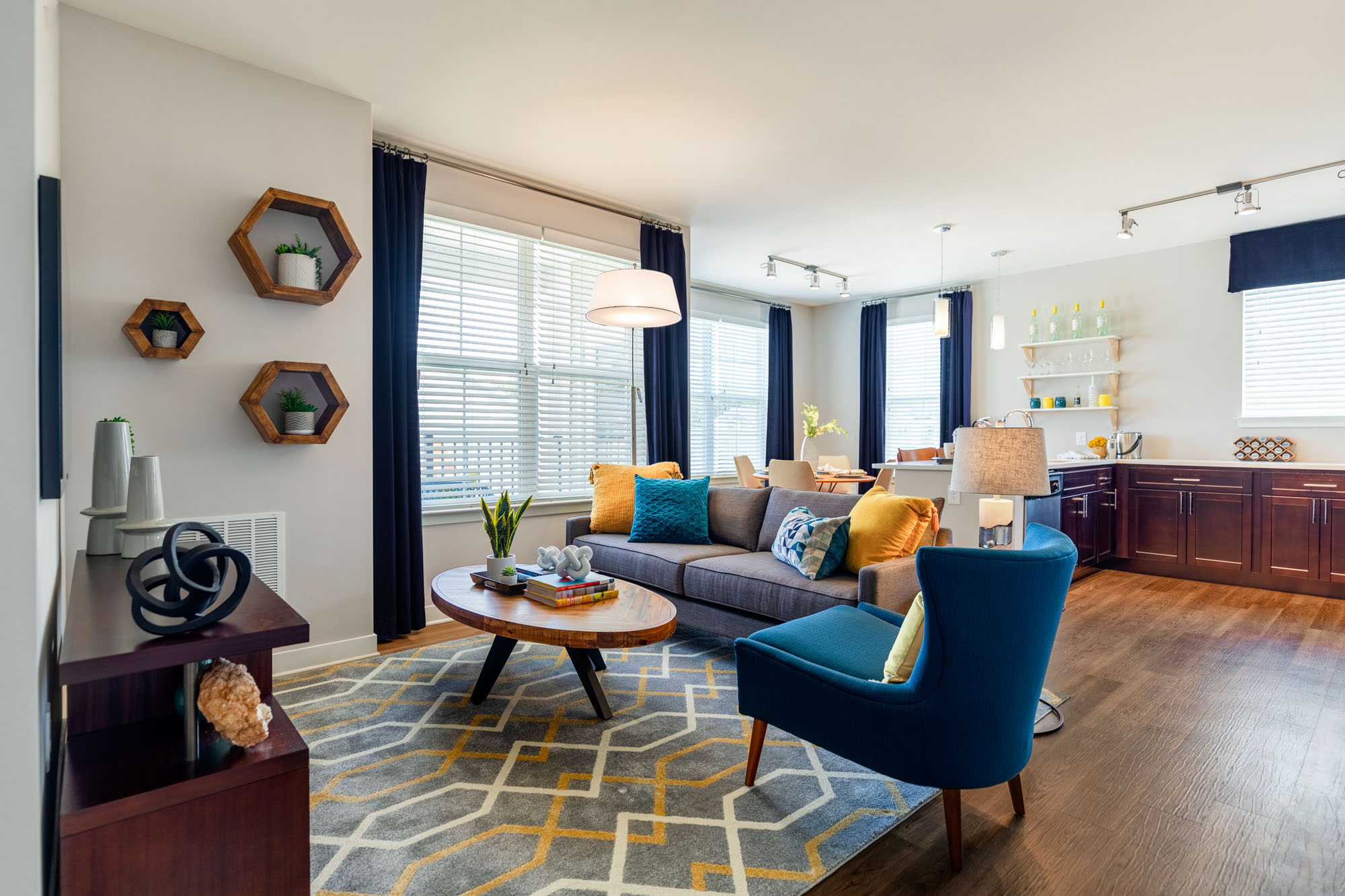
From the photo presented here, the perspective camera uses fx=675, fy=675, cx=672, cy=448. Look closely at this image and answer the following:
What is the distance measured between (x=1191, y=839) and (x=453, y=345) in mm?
3976

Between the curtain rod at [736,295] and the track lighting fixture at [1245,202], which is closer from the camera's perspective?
the track lighting fixture at [1245,202]

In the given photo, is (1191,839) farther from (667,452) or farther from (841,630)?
(667,452)

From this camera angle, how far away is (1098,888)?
1.68m

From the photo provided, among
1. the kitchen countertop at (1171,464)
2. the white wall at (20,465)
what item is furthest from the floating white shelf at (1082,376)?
the white wall at (20,465)

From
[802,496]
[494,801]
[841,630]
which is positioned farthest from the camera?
[802,496]

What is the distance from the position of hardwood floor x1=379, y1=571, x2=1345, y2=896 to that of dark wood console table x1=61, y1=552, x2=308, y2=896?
4.02 ft

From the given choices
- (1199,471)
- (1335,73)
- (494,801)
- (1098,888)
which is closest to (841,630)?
(1098,888)

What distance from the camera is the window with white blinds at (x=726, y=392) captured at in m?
7.18

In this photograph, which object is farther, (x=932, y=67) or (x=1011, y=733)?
(x=932, y=67)

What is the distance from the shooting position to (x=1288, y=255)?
5.17 meters

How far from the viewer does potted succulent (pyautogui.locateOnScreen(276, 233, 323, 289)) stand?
A: 3082 millimetres

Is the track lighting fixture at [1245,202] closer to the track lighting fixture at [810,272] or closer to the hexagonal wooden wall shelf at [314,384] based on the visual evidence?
the track lighting fixture at [810,272]

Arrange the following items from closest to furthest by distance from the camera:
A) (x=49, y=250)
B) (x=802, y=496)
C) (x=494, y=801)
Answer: (x=49, y=250) → (x=494, y=801) → (x=802, y=496)

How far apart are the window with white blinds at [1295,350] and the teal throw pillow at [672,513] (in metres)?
4.68
